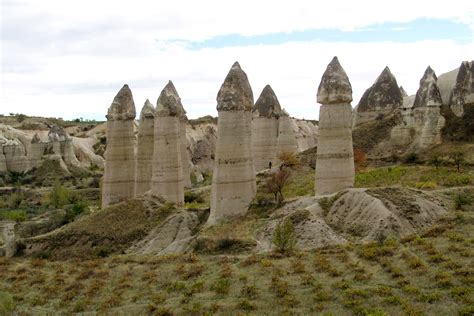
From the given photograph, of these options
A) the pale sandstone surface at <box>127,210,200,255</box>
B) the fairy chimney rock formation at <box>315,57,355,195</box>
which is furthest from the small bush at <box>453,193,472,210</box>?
the pale sandstone surface at <box>127,210,200,255</box>

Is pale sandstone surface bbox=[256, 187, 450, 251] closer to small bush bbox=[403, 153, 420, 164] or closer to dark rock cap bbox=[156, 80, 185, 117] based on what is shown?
dark rock cap bbox=[156, 80, 185, 117]

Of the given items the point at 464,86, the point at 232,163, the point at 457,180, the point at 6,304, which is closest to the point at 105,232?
the point at 232,163

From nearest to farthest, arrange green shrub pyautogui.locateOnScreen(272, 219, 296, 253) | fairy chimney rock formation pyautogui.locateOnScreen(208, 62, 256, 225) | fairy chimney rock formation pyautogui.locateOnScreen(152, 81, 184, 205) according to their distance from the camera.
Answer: green shrub pyautogui.locateOnScreen(272, 219, 296, 253) < fairy chimney rock formation pyautogui.locateOnScreen(208, 62, 256, 225) < fairy chimney rock formation pyautogui.locateOnScreen(152, 81, 184, 205)

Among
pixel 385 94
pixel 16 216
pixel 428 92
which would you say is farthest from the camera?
pixel 385 94

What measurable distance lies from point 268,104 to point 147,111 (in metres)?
10.4

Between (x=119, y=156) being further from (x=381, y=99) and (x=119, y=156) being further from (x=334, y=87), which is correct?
(x=381, y=99)

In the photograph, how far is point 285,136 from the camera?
37.6 m

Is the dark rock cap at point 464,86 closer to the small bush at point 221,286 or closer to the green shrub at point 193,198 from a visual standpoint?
the green shrub at point 193,198

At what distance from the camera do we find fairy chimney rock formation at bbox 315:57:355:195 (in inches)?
905

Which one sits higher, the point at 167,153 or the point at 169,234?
the point at 167,153

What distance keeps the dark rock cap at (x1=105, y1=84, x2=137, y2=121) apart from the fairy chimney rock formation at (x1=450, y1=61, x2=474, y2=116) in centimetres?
1762

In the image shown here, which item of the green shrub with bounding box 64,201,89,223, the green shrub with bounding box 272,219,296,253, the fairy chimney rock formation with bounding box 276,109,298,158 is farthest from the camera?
the fairy chimney rock formation with bounding box 276,109,298,158

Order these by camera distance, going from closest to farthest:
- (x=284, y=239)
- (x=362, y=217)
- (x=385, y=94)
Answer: (x=284, y=239) < (x=362, y=217) < (x=385, y=94)

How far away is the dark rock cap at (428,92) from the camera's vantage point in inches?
1315
